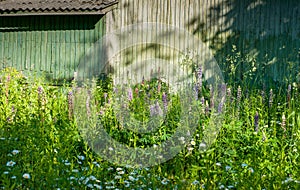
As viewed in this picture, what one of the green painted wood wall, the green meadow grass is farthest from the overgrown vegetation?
the green painted wood wall

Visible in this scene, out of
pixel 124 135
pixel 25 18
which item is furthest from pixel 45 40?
pixel 124 135

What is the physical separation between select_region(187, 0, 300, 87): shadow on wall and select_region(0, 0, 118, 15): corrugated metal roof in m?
2.72

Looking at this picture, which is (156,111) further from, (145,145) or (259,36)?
(259,36)

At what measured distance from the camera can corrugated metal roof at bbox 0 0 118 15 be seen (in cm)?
1262

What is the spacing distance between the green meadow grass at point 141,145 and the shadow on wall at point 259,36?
450 cm

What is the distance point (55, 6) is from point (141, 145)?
7223 millimetres

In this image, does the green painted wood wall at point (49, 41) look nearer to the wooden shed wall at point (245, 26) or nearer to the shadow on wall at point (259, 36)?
the wooden shed wall at point (245, 26)

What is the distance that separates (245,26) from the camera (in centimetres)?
1221

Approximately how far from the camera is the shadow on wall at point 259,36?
11.9m

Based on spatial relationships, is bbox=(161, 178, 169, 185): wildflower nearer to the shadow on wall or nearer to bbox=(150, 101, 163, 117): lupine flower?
bbox=(150, 101, 163, 117): lupine flower

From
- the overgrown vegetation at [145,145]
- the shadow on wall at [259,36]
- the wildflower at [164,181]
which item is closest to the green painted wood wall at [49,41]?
the shadow on wall at [259,36]

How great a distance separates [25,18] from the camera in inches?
559

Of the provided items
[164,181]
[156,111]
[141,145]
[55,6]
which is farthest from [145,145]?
[55,6]

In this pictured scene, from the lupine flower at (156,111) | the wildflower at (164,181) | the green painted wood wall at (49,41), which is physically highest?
the green painted wood wall at (49,41)
